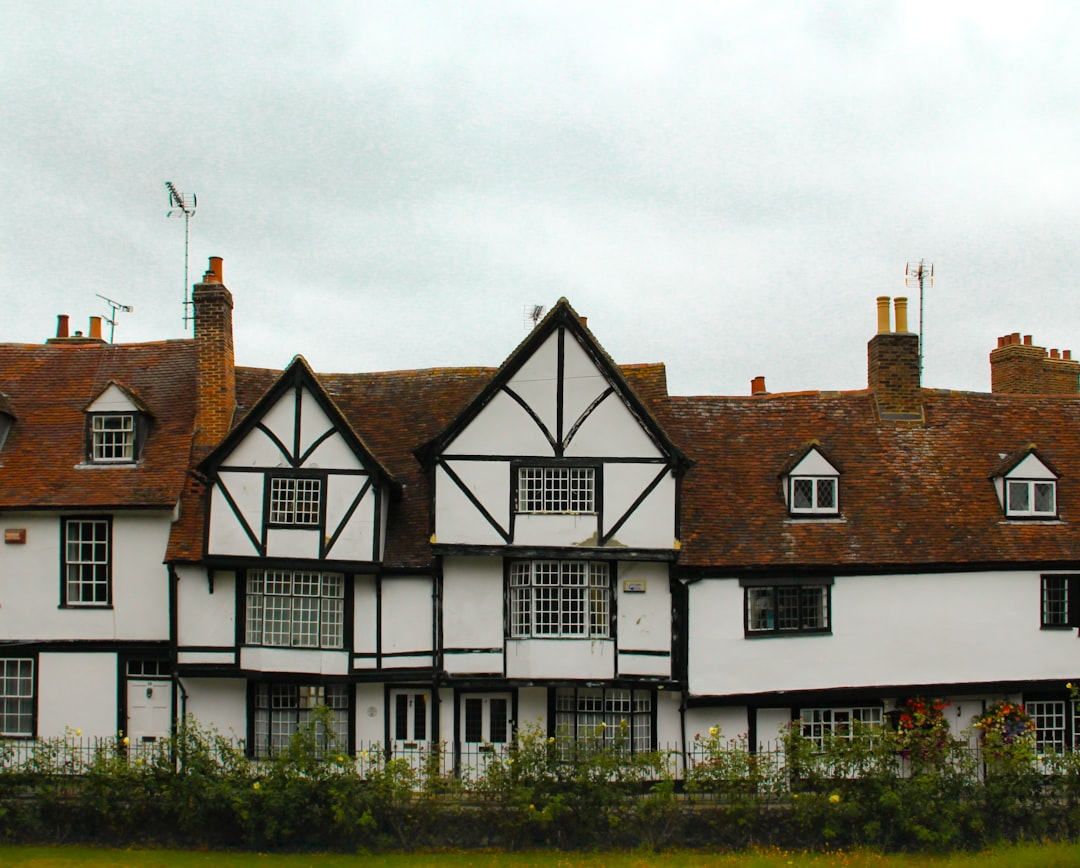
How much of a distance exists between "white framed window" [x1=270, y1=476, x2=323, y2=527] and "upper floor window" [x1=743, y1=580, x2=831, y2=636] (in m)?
9.84

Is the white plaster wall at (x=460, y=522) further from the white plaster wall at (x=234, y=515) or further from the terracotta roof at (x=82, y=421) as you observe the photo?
the terracotta roof at (x=82, y=421)

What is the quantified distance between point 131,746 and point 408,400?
34.8 ft

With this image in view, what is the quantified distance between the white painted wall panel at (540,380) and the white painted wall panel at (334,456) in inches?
154

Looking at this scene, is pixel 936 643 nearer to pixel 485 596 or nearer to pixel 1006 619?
pixel 1006 619

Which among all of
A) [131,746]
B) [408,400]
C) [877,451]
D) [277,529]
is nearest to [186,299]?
[408,400]

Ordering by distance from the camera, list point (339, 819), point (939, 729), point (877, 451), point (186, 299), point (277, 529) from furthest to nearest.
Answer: point (186, 299) → point (877, 451) → point (277, 529) → point (939, 729) → point (339, 819)

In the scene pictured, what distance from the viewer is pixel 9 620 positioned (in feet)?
76.0

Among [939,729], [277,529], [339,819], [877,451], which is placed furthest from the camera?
[877,451]

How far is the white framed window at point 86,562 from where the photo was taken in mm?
23281

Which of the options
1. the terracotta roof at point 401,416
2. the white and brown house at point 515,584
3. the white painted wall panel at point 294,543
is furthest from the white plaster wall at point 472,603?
the white painted wall panel at point 294,543

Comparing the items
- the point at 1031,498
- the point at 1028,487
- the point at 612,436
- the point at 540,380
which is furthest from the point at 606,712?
the point at 1028,487

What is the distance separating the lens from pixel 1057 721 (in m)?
23.1

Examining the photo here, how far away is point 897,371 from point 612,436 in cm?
895

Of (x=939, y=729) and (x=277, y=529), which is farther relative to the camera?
(x=277, y=529)
